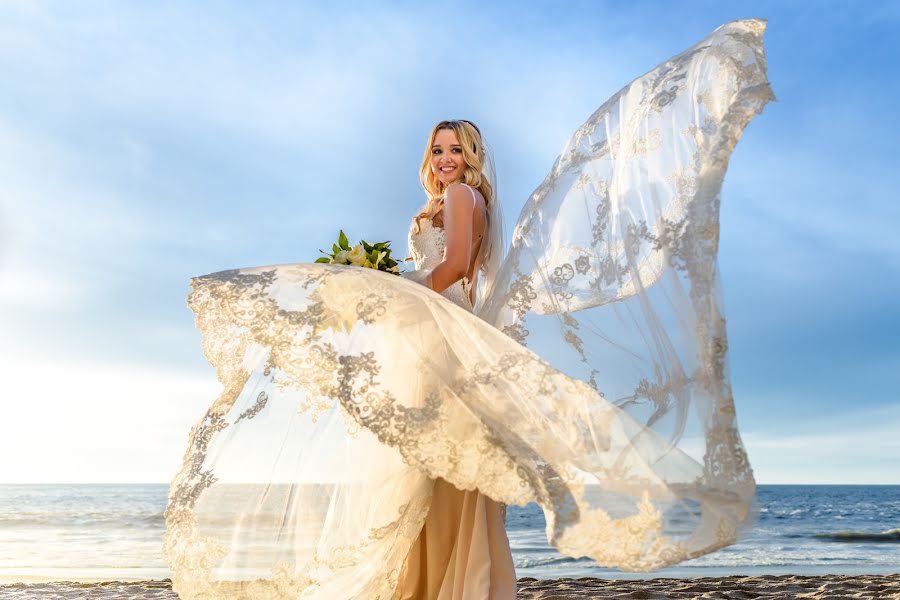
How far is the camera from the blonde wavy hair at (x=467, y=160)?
12.4 ft

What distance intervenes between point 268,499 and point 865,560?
1160 centimetres

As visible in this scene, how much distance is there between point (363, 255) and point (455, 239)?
0.41m

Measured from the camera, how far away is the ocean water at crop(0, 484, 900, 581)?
9.20 m

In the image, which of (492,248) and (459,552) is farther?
(492,248)

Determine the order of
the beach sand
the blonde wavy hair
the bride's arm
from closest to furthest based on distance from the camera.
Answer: the bride's arm, the blonde wavy hair, the beach sand

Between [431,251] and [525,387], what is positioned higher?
[431,251]

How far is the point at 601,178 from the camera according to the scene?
3102 mm

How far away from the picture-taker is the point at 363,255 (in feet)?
10.6

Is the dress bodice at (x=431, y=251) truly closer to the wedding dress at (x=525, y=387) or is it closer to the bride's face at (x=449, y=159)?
the bride's face at (x=449, y=159)

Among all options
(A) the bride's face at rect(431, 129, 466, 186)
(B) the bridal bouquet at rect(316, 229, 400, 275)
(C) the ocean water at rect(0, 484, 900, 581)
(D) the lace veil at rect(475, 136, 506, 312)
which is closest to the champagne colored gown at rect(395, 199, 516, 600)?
(D) the lace veil at rect(475, 136, 506, 312)

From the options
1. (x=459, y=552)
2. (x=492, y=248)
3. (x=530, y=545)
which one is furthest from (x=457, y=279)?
(x=530, y=545)

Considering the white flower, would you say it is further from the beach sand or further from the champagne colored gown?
the beach sand

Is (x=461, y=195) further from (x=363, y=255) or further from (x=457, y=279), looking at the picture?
(x=363, y=255)

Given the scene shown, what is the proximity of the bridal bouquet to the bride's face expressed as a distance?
598 mm
